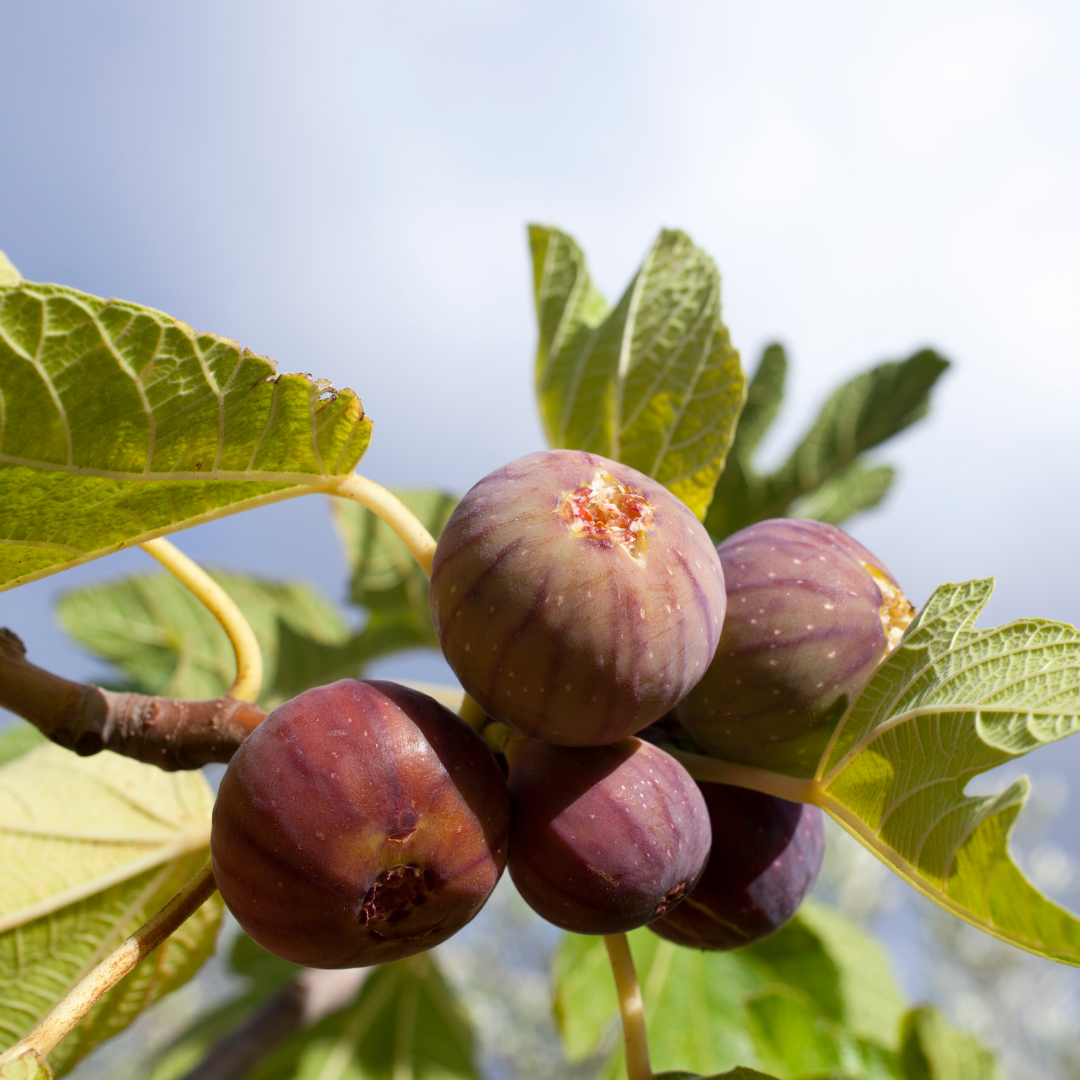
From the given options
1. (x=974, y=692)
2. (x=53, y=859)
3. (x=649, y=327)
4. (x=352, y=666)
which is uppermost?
(x=649, y=327)

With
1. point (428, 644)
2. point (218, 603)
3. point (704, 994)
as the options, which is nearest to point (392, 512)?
point (218, 603)

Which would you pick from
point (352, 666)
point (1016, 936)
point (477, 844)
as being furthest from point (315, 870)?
point (352, 666)

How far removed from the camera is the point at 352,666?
2277 millimetres

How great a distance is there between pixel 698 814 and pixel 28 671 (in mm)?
769

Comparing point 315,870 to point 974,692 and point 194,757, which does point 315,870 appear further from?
point 974,692

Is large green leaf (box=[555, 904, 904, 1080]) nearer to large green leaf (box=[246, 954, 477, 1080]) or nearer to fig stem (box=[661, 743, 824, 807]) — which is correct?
large green leaf (box=[246, 954, 477, 1080])

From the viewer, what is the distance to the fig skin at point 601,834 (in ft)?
2.95

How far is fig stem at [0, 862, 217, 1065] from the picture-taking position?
2.61 ft

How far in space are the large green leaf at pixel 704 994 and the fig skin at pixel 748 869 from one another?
925 mm

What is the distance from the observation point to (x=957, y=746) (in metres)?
0.91

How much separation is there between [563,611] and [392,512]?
35 cm

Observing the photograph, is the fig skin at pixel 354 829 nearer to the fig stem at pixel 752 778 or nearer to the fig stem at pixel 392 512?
the fig stem at pixel 392 512

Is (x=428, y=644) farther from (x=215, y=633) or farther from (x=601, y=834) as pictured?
(x=601, y=834)

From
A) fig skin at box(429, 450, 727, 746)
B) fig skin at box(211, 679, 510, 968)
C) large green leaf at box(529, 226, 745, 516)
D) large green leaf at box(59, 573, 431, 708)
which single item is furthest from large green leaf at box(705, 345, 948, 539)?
fig skin at box(211, 679, 510, 968)
